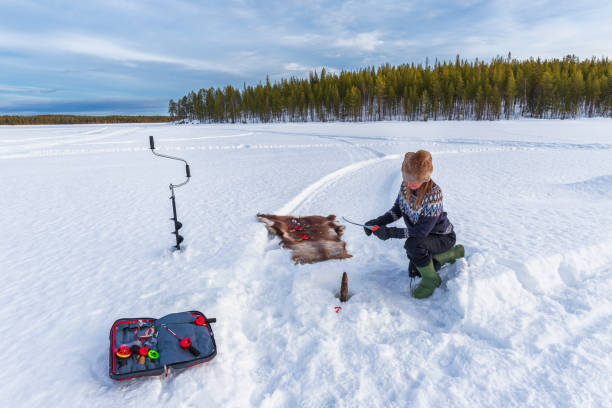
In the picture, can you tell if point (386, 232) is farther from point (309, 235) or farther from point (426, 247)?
point (309, 235)

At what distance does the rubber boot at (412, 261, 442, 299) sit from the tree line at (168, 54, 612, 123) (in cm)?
6794

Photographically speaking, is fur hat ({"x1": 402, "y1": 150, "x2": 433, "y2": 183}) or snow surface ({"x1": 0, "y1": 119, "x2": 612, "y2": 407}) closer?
snow surface ({"x1": 0, "y1": 119, "x2": 612, "y2": 407})

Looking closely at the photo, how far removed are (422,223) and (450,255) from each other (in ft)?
2.84

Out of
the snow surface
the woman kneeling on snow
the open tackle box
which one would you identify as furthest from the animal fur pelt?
the open tackle box

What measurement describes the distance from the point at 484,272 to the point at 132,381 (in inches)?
151

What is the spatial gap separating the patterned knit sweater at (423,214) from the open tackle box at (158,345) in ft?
7.58

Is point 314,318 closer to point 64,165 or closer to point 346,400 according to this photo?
point 346,400

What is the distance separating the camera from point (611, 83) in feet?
192

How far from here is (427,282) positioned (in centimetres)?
370

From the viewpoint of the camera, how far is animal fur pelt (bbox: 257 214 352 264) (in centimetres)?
506

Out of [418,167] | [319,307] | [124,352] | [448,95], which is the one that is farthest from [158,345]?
[448,95]

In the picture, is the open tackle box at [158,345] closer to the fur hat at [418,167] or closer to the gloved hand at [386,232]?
the gloved hand at [386,232]

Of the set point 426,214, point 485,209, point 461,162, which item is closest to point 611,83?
point 461,162

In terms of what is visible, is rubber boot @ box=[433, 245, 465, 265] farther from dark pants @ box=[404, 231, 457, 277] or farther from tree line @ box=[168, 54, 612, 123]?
tree line @ box=[168, 54, 612, 123]
